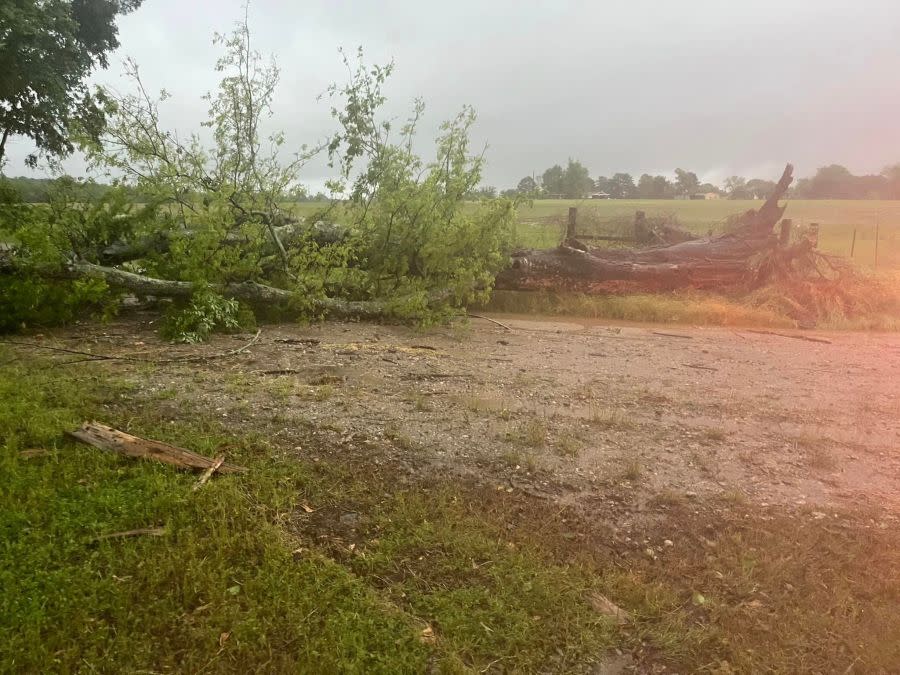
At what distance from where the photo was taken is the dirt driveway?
13.2 ft

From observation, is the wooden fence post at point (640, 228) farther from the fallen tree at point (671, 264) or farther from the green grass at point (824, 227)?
the fallen tree at point (671, 264)

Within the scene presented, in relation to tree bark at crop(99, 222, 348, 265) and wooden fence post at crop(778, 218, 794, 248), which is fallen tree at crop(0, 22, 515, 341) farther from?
wooden fence post at crop(778, 218, 794, 248)

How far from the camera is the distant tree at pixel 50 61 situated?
12.9m

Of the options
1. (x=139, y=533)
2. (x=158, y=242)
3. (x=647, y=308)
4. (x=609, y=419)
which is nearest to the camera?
(x=139, y=533)

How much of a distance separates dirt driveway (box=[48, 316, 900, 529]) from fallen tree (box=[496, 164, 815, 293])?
3294 millimetres

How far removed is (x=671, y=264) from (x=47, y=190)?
10372mm

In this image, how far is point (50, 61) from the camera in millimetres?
13891

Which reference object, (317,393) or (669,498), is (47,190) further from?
(669,498)

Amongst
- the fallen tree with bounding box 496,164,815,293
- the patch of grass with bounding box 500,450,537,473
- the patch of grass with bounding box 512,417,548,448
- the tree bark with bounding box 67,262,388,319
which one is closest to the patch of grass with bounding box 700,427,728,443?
the patch of grass with bounding box 512,417,548,448

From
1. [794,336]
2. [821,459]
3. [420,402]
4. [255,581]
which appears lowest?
[794,336]

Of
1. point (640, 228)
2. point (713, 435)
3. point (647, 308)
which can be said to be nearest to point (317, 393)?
point (713, 435)

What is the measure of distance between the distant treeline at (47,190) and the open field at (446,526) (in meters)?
3.61

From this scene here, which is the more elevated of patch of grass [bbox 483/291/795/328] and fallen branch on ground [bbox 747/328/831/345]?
patch of grass [bbox 483/291/795/328]

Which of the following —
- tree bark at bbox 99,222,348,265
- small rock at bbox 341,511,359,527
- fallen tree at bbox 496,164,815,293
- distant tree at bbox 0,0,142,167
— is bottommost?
small rock at bbox 341,511,359,527
